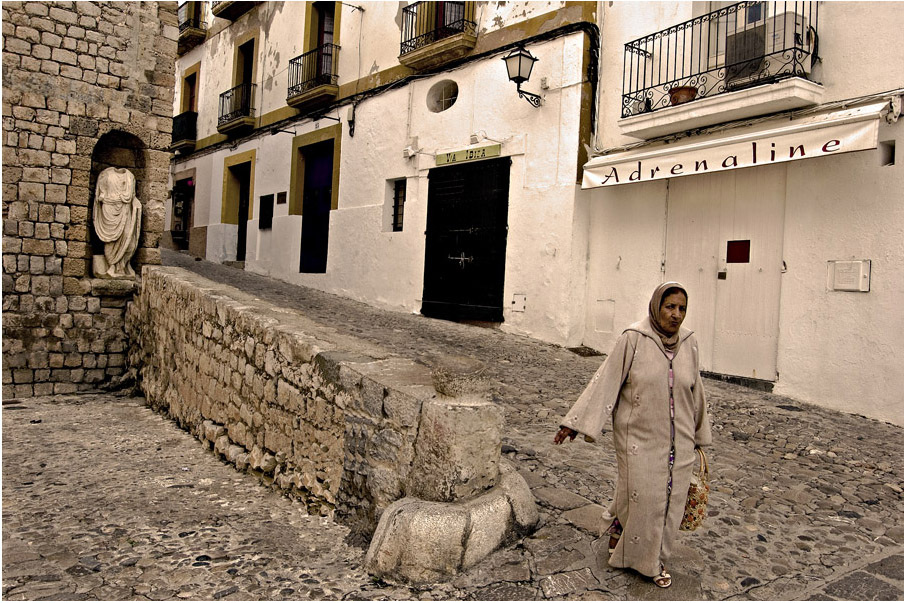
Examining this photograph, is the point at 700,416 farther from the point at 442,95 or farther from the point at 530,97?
the point at 442,95

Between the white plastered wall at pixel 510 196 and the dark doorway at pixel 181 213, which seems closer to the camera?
the white plastered wall at pixel 510 196

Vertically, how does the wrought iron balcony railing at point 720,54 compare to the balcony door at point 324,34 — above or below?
below

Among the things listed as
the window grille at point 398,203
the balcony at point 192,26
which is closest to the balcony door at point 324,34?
the window grille at point 398,203

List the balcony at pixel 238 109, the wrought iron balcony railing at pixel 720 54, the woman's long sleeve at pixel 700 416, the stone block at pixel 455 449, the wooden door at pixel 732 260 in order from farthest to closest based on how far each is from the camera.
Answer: the balcony at pixel 238 109
the wooden door at pixel 732 260
the wrought iron balcony railing at pixel 720 54
the stone block at pixel 455 449
the woman's long sleeve at pixel 700 416

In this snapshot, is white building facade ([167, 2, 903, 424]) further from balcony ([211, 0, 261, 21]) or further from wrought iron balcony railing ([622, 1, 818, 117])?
balcony ([211, 0, 261, 21])

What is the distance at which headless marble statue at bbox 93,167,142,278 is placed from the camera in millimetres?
8977

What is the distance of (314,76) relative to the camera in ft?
46.3

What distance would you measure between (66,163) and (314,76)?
6.50m

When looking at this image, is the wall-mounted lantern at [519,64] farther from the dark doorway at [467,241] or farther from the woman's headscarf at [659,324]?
the woman's headscarf at [659,324]

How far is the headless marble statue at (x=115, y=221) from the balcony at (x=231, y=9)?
9.41m

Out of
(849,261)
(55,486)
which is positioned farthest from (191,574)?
(849,261)

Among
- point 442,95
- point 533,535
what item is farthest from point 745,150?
point 442,95

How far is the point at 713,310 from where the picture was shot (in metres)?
7.76

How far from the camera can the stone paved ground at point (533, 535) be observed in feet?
9.67
